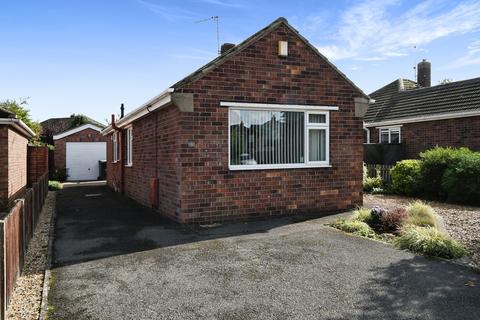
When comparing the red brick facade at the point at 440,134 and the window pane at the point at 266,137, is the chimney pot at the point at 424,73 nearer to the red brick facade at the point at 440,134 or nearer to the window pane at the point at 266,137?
the red brick facade at the point at 440,134

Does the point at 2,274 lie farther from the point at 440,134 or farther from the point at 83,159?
the point at 83,159

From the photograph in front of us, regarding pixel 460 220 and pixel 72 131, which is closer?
pixel 460 220

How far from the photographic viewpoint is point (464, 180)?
460 inches

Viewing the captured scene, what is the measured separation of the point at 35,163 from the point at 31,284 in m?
14.6

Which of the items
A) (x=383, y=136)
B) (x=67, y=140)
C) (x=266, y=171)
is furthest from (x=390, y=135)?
(x=67, y=140)

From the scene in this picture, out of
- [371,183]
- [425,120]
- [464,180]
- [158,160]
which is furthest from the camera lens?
[425,120]

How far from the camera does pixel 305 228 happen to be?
313 inches

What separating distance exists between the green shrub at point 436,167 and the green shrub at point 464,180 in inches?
15.2

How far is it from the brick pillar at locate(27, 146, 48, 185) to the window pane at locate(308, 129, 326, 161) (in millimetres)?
12716

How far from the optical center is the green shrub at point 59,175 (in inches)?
1008

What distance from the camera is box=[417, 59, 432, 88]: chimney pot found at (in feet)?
87.1

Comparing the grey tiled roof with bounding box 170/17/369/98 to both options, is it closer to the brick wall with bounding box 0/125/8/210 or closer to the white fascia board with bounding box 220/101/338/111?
the white fascia board with bounding box 220/101/338/111

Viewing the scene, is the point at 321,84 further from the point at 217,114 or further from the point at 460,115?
the point at 460,115

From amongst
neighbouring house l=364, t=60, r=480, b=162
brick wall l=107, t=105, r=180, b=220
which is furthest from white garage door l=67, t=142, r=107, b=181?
neighbouring house l=364, t=60, r=480, b=162
